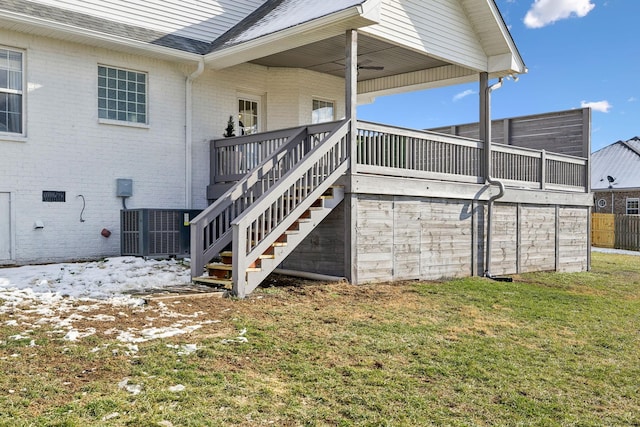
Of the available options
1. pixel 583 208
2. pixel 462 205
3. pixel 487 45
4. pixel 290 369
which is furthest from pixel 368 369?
pixel 583 208

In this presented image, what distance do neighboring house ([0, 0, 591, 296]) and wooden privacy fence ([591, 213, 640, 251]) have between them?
47.0 ft

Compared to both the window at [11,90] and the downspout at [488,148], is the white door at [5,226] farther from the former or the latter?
the downspout at [488,148]

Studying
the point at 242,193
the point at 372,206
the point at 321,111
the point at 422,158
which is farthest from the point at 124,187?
the point at 422,158

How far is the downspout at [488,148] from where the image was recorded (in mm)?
11922

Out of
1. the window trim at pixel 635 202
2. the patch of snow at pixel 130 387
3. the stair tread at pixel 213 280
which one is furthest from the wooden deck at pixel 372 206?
the window trim at pixel 635 202

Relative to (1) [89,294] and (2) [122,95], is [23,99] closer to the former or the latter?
(2) [122,95]

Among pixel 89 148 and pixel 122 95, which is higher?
pixel 122 95

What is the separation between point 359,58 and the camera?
1280 centimetres

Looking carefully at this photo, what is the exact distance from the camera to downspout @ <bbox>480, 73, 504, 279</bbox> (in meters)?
11.9

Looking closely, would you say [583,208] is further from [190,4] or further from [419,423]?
[419,423]

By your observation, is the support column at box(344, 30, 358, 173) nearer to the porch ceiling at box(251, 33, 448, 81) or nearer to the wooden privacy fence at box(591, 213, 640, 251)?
the porch ceiling at box(251, 33, 448, 81)

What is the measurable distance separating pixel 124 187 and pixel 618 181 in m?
28.9

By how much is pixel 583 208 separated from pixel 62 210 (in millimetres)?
12536

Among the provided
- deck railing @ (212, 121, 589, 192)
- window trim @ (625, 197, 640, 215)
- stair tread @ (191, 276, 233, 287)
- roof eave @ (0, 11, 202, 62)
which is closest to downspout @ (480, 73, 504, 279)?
deck railing @ (212, 121, 589, 192)
